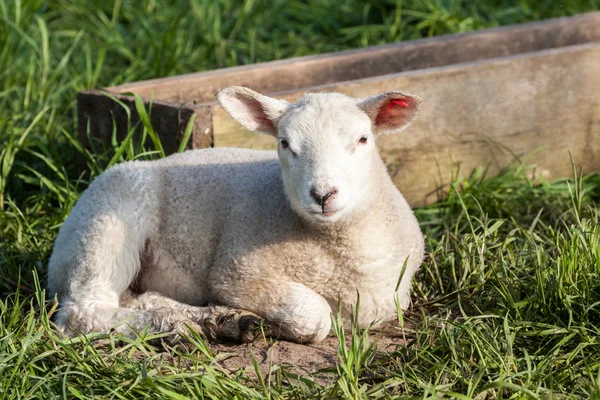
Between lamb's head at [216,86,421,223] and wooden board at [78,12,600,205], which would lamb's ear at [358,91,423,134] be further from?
wooden board at [78,12,600,205]

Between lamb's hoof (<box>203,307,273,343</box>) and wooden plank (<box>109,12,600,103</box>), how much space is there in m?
1.81

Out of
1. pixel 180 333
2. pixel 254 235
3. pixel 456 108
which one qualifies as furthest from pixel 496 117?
pixel 180 333

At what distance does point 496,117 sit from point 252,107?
206 cm

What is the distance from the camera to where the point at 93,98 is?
5.54 m

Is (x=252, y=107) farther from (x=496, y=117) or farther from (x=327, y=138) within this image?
(x=496, y=117)

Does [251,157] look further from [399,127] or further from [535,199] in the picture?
[535,199]

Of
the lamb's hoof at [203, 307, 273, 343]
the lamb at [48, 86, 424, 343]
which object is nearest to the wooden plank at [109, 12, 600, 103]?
the lamb at [48, 86, 424, 343]

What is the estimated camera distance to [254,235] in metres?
4.23

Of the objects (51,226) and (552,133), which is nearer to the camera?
(51,226)

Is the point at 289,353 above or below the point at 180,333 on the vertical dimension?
below

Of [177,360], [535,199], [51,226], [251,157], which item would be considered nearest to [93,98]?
[51,226]

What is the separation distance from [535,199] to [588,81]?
85cm

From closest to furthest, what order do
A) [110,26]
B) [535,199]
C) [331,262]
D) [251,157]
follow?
[331,262]
[251,157]
[535,199]
[110,26]

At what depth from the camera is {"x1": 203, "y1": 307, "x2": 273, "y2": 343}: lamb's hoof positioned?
4.08 meters
